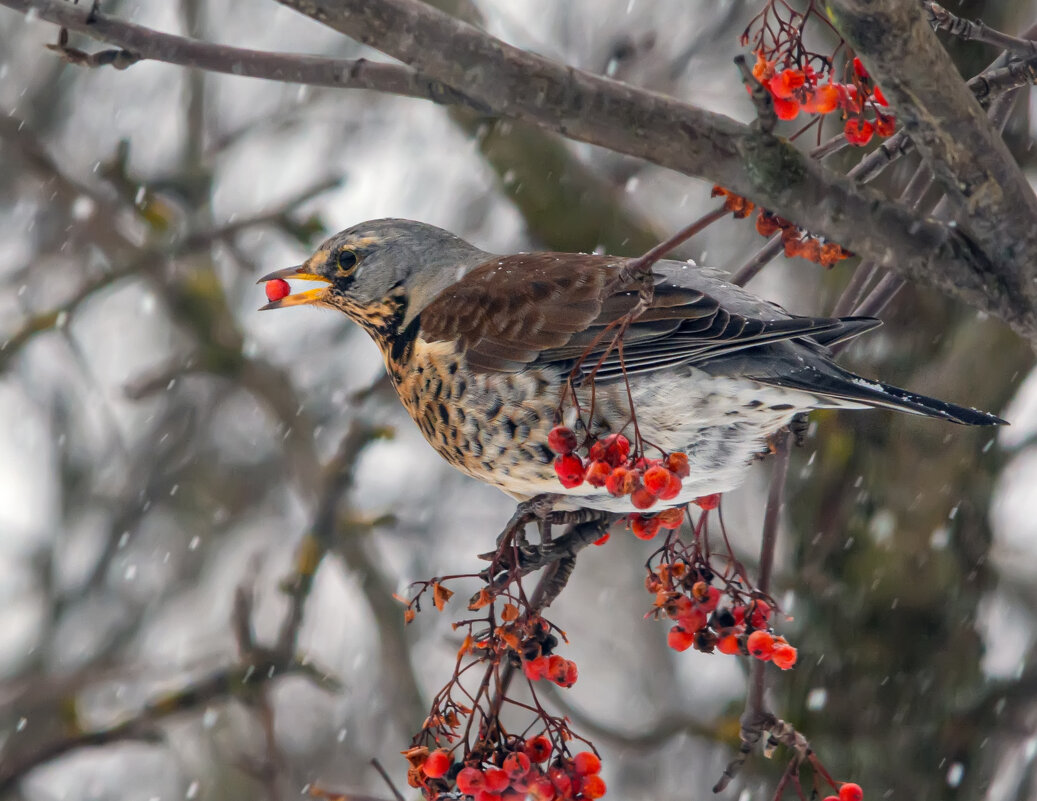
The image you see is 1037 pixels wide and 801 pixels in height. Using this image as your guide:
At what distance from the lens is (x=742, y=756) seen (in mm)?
1910

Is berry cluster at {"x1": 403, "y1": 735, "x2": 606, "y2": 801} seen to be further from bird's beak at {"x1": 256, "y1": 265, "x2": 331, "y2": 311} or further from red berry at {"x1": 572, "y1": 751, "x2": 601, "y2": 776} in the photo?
bird's beak at {"x1": 256, "y1": 265, "x2": 331, "y2": 311}

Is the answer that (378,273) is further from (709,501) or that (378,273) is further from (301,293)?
(709,501)

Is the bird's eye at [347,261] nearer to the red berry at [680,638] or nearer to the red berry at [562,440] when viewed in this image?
the red berry at [562,440]

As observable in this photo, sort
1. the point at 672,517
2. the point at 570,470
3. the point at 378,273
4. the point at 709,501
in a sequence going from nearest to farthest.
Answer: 1. the point at 570,470
2. the point at 672,517
3. the point at 709,501
4. the point at 378,273

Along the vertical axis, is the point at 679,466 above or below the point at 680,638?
above

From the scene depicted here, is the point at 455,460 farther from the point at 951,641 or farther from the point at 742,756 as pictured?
the point at 951,641

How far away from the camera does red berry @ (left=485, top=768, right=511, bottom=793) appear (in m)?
1.84

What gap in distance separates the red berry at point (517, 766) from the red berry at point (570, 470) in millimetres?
507

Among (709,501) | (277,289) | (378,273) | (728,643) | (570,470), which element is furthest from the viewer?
(378,273)

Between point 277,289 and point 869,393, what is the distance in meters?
1.71

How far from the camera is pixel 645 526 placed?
2.39 metres

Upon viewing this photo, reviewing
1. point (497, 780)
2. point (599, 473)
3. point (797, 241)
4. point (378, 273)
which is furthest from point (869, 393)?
point (378, 273)

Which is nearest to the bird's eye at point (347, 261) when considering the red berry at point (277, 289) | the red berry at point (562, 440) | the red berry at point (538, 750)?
the red berry at point (277, 289)

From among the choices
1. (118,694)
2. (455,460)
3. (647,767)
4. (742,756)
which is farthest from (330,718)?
(742,756)
